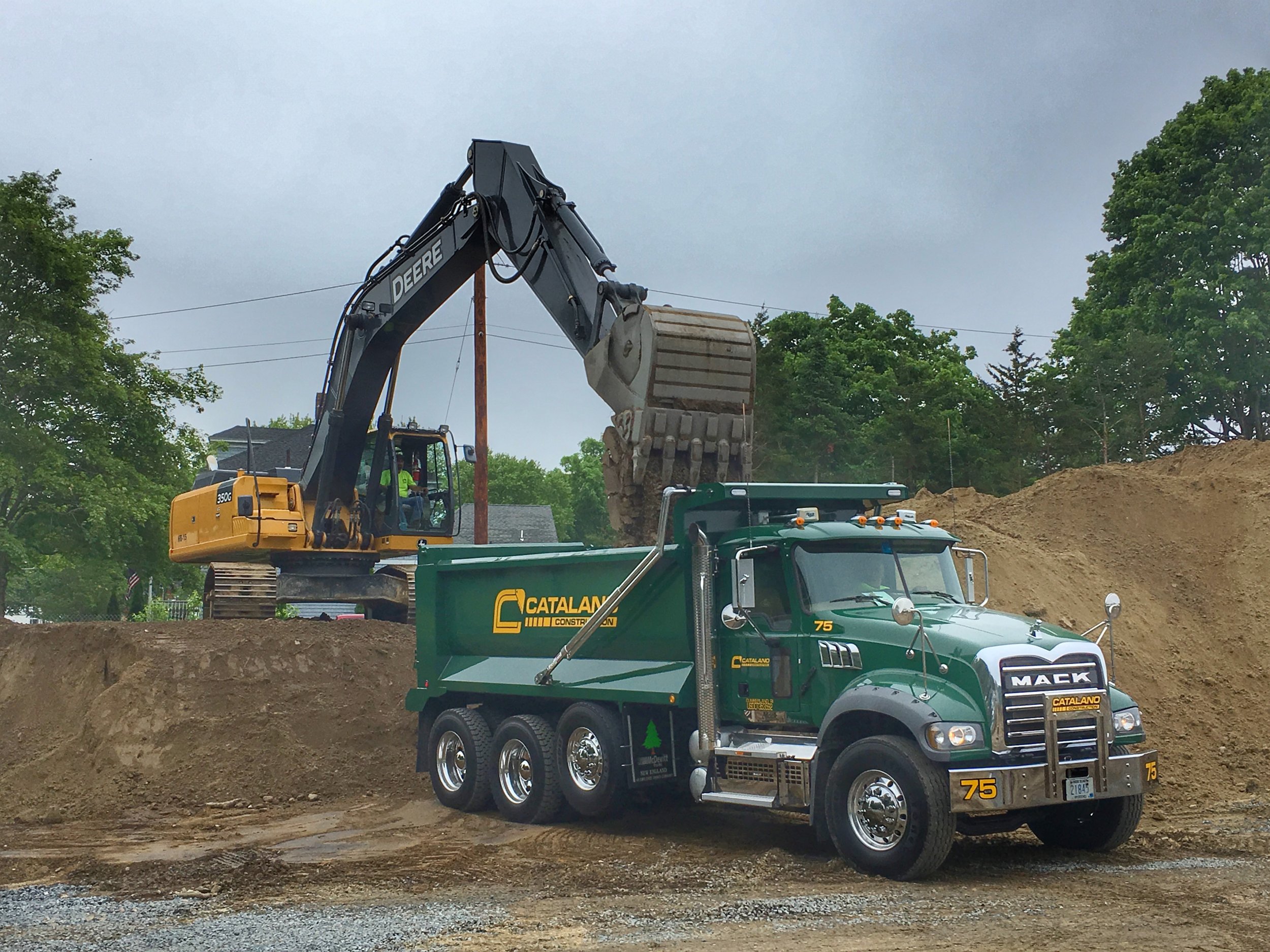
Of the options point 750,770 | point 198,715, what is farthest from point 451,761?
point 750,770

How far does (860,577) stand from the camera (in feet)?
34.2

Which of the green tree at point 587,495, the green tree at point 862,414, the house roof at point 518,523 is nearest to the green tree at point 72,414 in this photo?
the green tree at point 862,414

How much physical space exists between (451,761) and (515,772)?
1203 millimetres

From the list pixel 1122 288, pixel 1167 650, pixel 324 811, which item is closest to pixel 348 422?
pixel 324 811

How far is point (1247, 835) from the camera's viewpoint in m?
10.5

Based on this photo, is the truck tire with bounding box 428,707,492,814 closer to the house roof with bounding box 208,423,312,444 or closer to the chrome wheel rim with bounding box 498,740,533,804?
the chrome wheel rim with bounding box 498,740,533,804

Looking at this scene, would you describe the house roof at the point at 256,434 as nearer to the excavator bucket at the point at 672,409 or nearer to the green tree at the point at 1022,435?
the green tree at the point at 1022,435

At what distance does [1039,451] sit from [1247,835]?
27199 millimetres

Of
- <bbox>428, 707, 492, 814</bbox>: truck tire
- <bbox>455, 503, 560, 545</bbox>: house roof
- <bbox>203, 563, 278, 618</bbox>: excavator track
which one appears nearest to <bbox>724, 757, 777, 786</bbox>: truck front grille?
<bbox>428, 707, 492, 814</bbox>: truck tire

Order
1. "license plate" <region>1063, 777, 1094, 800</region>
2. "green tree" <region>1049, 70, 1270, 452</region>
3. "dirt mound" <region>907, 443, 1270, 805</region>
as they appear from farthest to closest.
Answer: "green tree" <region>1049, 70, 1270, 452</region> < "dirt mound" <region>907, 443, 1270, 805</region> < "license plate" <region>1063, 777, 1094, 800</region>

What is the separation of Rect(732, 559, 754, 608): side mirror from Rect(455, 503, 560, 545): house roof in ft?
172

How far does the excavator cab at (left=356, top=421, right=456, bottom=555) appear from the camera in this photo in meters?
20.0

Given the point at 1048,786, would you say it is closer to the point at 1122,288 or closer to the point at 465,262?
the point at 465,262

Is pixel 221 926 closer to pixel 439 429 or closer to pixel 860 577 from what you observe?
pixel 860 577
